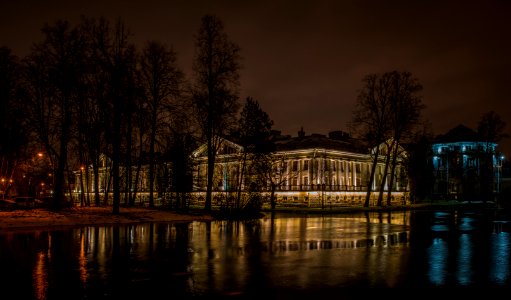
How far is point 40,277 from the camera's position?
12.5 m

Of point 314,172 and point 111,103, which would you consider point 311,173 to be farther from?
point 111,103

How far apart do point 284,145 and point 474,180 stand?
38412 millimetres

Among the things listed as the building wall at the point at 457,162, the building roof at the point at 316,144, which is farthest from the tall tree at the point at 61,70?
the building wall at the point at 457,162

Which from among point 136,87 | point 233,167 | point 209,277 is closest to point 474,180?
point 233,167

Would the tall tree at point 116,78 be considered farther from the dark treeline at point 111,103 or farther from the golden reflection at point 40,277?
the golden reflection at point 40,277

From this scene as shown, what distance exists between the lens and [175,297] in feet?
33.2

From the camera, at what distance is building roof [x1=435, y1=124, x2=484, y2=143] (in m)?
119

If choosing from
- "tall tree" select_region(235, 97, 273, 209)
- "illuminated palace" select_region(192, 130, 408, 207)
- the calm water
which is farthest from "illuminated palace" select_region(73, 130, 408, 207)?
the calm water

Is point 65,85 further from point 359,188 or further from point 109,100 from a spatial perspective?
point 359,188

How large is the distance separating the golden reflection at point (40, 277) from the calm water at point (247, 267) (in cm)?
3

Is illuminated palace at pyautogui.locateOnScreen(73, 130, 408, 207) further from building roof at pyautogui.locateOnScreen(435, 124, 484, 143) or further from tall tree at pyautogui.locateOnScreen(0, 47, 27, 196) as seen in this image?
building roof at pyautogui.locateOnScreen(435, 124, 484, 143)

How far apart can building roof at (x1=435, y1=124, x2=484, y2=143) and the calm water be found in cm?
10436

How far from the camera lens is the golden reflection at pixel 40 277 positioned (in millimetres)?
10617

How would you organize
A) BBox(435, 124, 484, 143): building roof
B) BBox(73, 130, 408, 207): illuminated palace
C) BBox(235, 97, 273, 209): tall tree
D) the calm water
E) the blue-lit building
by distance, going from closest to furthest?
the calm water → BBox(235, 97, 273, 209): tall tree → BBox(73, 130, 408, 207): illuminated palace → the blue-lit building → BBox(435, 124, 484, 143): building roof
